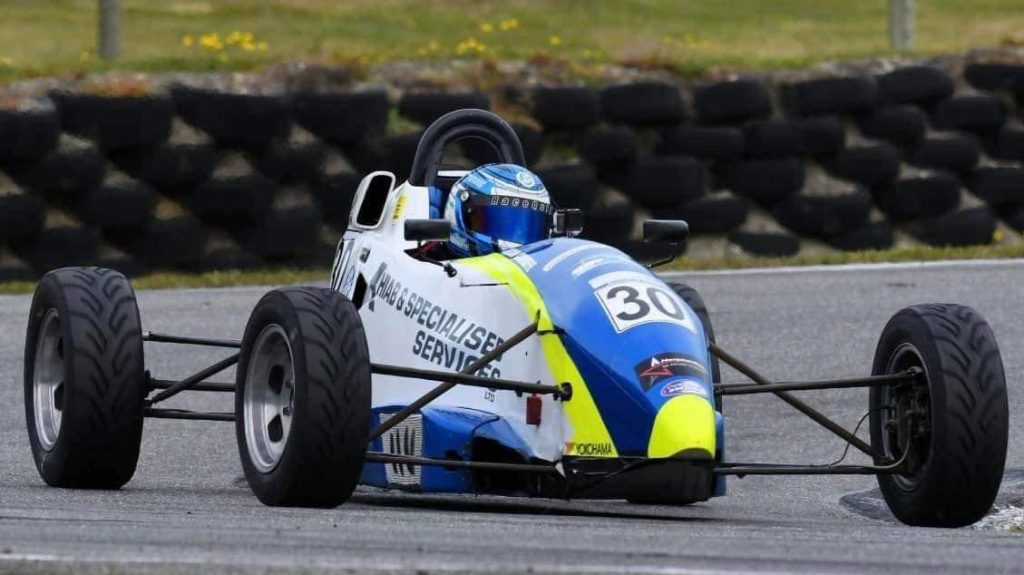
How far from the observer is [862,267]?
45.0 feet

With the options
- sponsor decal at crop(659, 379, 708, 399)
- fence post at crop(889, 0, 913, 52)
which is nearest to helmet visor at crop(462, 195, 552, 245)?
sponsor decal at crop(659, 379, 708, 399)

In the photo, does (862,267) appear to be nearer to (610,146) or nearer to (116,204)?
(610,146)

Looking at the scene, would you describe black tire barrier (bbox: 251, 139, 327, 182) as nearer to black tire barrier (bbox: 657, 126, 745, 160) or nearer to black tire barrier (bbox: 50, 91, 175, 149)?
black tire barrier (bbox: 50, 91, 175, 149)

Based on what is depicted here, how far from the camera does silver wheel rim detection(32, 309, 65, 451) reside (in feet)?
26.2

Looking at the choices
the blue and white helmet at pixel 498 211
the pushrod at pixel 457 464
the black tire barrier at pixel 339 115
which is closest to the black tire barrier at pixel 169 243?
the black tire barrier at pixel 339 115

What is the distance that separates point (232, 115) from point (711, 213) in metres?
3.18

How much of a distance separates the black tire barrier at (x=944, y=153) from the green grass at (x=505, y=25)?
22.3 feet

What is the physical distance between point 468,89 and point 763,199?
2132 millimetres

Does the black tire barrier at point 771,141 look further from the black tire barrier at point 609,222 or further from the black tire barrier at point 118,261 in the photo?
the black tire barrier at point 118,261

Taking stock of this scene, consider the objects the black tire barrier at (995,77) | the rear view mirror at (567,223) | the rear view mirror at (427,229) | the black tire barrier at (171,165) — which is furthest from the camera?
the black tire barrier at (995,77)

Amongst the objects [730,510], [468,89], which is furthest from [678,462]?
[468,89]

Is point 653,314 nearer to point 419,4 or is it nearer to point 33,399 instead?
point 33,399

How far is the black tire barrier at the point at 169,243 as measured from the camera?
510 inches

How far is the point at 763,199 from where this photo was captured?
1395 centimetres
